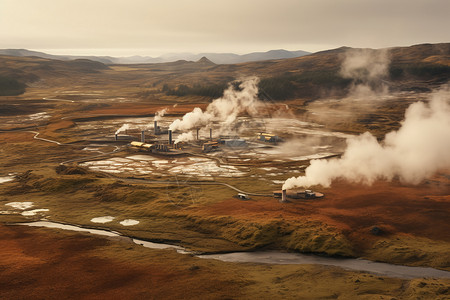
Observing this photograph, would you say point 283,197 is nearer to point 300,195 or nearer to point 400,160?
point 300,195

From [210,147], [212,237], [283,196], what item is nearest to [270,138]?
[210,147]

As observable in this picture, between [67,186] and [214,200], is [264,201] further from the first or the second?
[67,186]

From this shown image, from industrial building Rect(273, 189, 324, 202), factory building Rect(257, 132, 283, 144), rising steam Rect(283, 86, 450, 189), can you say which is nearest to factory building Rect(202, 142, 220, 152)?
factory building Rect(257, 132, 283, 144)

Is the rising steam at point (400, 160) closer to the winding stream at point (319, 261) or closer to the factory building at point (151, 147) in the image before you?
the winding stream at point (319, 261)

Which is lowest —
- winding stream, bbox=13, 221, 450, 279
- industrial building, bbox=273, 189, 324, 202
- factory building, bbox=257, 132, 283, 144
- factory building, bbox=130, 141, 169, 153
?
winding stream, bbox=13, 221, 450, 279

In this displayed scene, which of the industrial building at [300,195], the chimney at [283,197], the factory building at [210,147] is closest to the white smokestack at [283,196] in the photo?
the chimney at [283,197]

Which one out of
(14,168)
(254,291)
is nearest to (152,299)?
(254,291)

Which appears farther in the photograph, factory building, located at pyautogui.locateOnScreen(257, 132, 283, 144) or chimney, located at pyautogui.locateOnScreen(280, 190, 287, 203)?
factory building, located at pyautogui.locateOnScreen(257, 132, 283, 144)

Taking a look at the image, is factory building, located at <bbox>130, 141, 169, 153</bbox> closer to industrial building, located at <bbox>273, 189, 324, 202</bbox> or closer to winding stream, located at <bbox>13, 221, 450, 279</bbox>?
industrial building, located at <bbox>273, 189, 324, 202</bbox>
